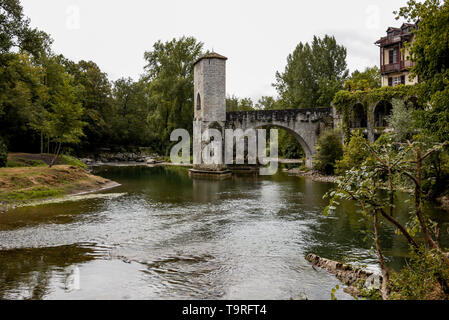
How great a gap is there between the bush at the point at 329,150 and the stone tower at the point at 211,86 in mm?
9230

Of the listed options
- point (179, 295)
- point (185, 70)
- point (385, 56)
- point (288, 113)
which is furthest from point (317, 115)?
point (179, 295)

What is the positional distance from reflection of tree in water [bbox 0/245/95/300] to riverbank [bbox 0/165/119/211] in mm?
6901

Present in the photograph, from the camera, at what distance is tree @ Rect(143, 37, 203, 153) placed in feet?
143

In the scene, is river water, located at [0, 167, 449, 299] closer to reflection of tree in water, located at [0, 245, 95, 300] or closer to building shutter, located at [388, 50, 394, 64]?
reflection of tree in water, located at [0, 245, 95, 300]

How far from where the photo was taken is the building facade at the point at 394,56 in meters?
34.4

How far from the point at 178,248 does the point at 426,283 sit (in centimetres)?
623

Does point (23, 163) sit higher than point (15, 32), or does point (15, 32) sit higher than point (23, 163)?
point (15, 32)

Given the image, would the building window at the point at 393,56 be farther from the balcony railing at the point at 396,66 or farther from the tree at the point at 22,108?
the tree at the point at 22,108

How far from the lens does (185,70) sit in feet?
150

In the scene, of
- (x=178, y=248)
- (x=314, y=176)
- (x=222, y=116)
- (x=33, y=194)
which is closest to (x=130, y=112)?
(x=222, y=116)

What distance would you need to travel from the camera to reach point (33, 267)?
8391mm

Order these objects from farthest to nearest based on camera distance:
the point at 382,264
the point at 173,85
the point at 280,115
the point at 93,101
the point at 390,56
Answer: the point at 93,101, the point at 173,85, the point at 390,56, the point at 280,115, the point at 382,264

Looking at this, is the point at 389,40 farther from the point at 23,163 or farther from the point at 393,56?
the point at 23,163
